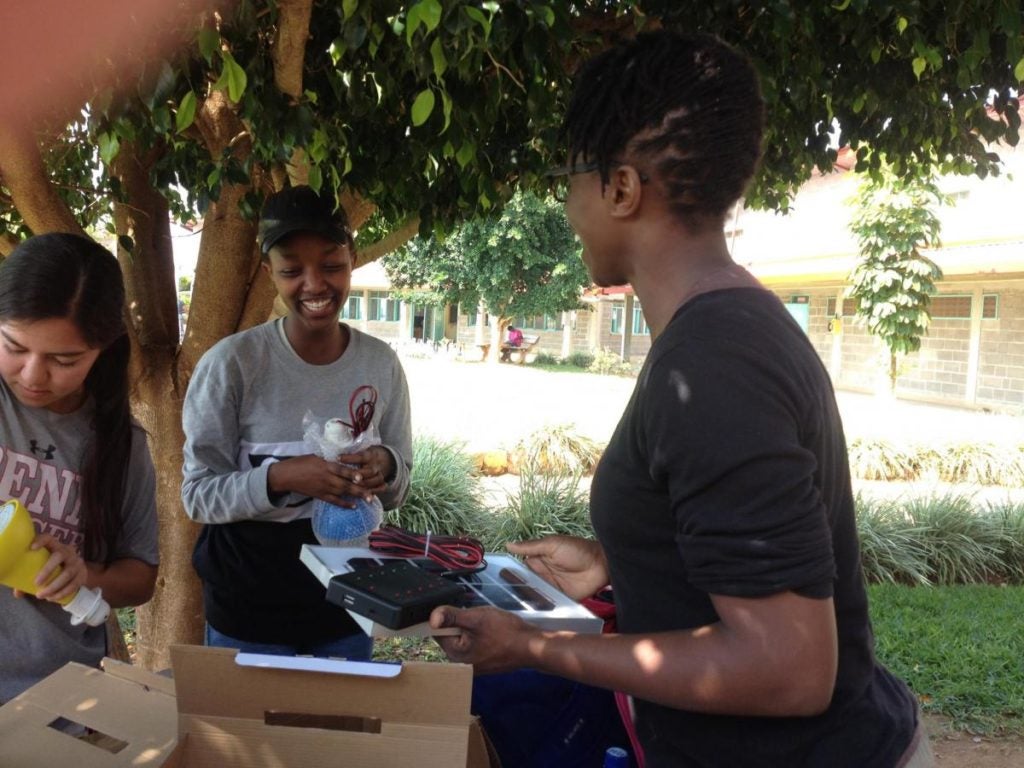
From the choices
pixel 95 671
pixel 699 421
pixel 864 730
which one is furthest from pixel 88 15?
pixel 864 730

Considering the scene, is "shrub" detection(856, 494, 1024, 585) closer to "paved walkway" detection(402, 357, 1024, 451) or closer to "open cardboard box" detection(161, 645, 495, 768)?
"paved walkway" detection(402, 357, 1024, 451)

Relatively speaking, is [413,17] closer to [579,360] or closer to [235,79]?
[235,79]

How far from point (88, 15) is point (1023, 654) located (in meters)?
6.22

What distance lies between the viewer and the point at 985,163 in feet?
15.5

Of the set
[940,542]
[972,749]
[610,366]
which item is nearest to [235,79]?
[972,749]

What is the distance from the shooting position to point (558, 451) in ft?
32.0

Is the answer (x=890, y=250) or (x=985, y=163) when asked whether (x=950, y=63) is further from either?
(x=890, y=250)

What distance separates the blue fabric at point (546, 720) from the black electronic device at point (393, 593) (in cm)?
36

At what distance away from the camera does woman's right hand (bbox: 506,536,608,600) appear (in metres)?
1.78

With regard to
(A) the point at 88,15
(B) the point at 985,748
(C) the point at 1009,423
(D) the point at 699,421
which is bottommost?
(B) the point at 985,748

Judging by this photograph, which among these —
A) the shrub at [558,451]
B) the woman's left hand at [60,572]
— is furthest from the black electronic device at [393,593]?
the shrub at [558,451]

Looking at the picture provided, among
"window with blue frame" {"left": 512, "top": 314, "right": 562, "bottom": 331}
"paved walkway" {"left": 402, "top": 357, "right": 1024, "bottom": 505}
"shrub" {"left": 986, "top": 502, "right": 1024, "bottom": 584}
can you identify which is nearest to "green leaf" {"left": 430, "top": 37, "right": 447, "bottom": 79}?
"paved walkway" {"left": 402, "top": 357, "right": 1024, "bottom": 505}

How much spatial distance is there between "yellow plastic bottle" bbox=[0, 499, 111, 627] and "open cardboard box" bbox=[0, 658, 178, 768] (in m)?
0.11

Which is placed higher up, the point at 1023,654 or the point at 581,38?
the point at 581,38
